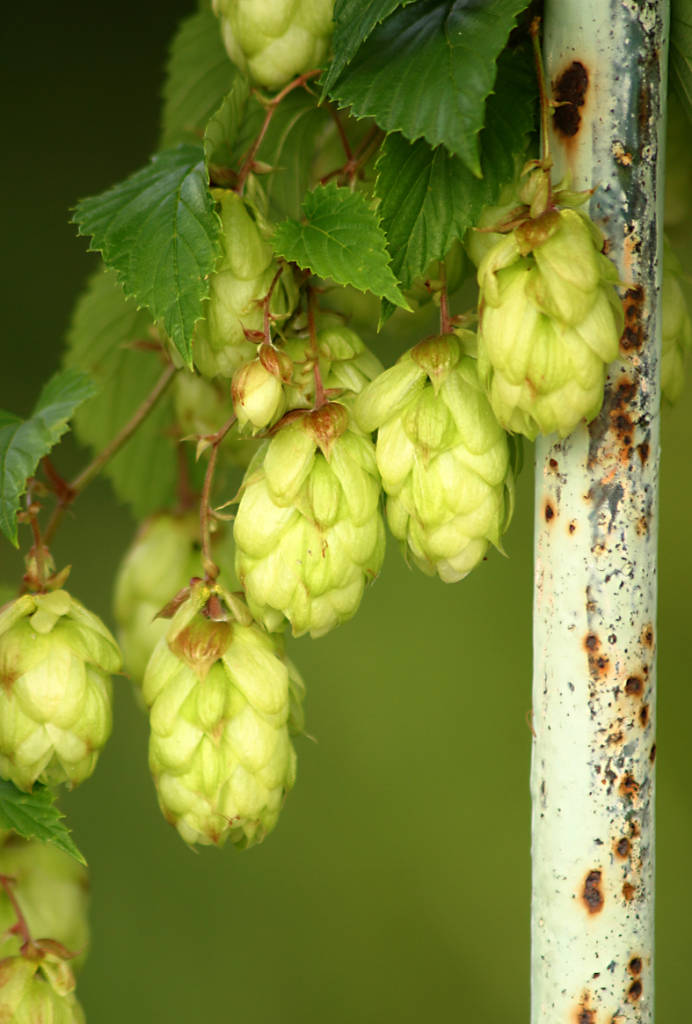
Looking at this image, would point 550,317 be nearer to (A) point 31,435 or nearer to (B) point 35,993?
(A) point 31,435

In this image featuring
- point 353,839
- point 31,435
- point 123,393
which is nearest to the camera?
point 31,435

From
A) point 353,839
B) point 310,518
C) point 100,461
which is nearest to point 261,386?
point 310,518

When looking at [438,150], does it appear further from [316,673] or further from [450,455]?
[316,673]

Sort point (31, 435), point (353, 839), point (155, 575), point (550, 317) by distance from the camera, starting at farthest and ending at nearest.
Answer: point (353, 839) → point (155, 575) → point (31, 435) → point (550, 317)

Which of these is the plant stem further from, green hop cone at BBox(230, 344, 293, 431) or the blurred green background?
the blurred green background

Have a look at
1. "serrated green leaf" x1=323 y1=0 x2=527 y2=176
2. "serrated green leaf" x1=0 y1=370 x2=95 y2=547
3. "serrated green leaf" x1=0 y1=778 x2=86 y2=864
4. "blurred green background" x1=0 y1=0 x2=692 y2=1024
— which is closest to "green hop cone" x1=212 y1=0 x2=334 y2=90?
"serrated green leaf" x1=323 y1=0 x2=527 y2=176

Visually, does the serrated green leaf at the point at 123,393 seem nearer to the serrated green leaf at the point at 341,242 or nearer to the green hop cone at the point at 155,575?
the green hop cone at the point at 155,575
